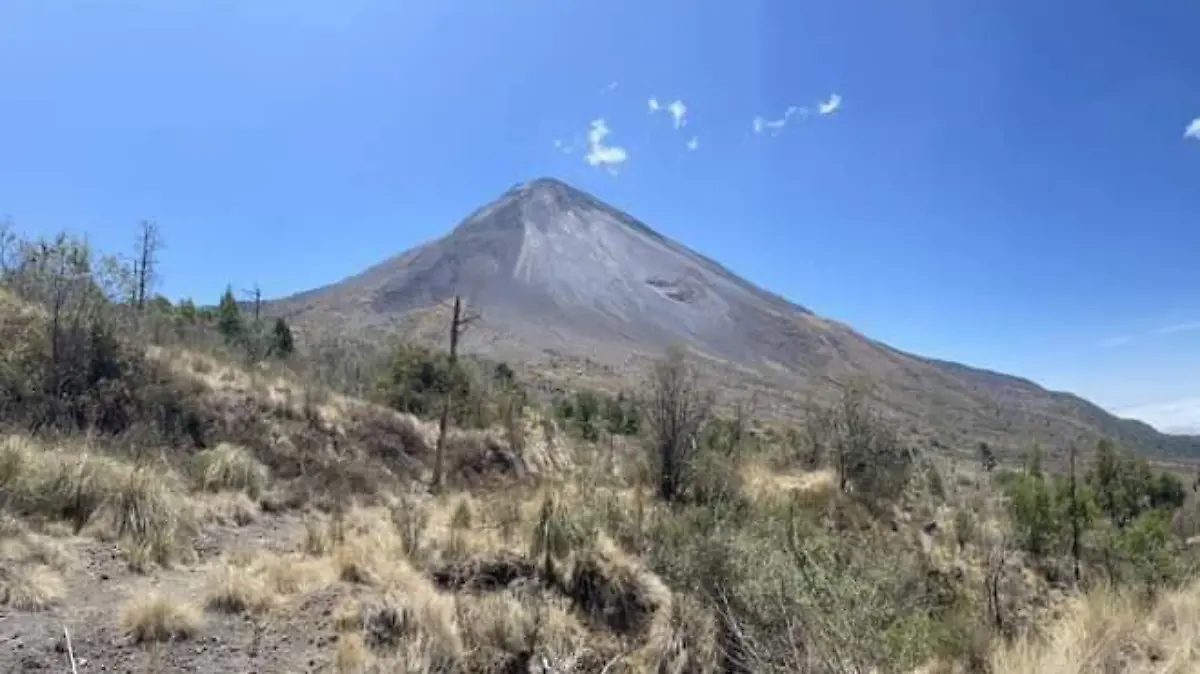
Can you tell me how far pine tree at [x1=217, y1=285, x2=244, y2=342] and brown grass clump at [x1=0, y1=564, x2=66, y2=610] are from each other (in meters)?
20.4

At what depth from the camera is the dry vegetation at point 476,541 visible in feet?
18.2

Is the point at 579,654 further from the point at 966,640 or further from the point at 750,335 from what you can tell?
the point at 750,335

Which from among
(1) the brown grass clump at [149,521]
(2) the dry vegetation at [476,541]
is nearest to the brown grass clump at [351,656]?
(2) the dry vegetation at [476,541]

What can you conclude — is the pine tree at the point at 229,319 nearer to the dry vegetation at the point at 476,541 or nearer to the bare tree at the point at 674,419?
the dry vegetation at the point at 476,541

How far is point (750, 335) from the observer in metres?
168

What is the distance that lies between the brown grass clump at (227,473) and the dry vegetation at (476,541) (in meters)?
0.06

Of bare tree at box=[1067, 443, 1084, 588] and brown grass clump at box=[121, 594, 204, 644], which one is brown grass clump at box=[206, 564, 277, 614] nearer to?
brown grass clump at box=[121, 594, 204, 644]

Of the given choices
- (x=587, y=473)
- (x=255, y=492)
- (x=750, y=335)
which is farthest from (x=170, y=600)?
(x=750, y=335)

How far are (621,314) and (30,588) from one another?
143806mm

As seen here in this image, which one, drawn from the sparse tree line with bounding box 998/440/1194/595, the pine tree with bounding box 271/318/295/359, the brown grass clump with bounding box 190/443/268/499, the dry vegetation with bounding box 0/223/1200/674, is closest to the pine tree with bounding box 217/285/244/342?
the pine tree with bounding box 271/318/295/359

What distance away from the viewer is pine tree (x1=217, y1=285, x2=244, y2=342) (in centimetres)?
2778

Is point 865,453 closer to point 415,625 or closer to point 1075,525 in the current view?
point 1075,525

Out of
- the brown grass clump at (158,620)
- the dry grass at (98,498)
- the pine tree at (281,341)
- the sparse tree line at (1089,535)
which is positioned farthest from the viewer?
the pine tree at (281,341)

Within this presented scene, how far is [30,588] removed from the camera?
6000 millimetres
